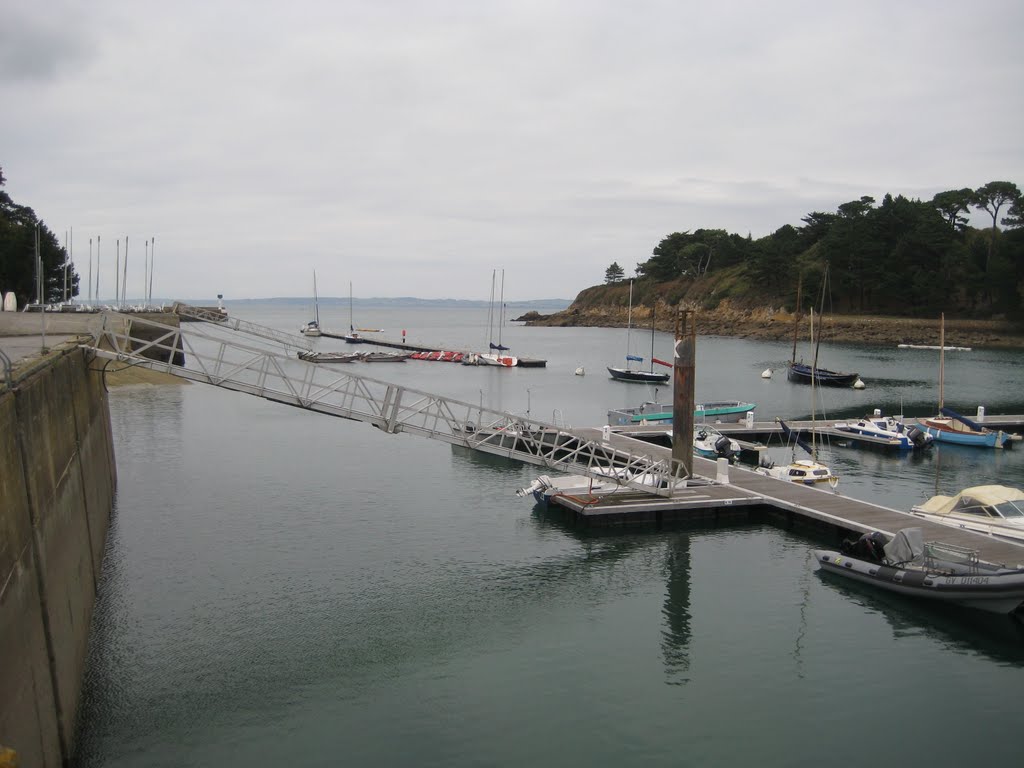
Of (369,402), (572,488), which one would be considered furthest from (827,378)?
(369,402)

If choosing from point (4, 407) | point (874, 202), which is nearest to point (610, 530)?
point (4, 407)

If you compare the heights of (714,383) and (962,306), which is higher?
(962,306)

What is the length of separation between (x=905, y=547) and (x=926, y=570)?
0.98 meters

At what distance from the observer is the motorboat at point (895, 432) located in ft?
151

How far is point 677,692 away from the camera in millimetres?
17250

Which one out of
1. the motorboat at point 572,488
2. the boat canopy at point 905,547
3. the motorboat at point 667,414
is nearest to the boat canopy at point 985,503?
the boat canopy at point 905,547

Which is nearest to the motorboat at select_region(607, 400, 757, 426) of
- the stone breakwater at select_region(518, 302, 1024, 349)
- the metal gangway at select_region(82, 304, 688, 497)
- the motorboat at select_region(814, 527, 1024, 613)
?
the metal gangway at select_region(82, 304, 688, 497)

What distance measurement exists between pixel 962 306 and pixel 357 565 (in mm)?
141277

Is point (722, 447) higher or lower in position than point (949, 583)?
higher

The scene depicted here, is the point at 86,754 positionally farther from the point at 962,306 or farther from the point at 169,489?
the point at 962,306

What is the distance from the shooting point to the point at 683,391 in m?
31.0

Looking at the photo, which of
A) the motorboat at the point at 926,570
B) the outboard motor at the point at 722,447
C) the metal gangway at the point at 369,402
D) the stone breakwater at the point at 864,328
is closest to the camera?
the motorboat at the point at 926,570

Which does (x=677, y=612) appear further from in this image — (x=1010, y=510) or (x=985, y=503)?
(x=1010, y=510)

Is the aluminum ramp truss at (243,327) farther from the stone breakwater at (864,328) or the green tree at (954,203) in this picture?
the green tree at (954,203)
